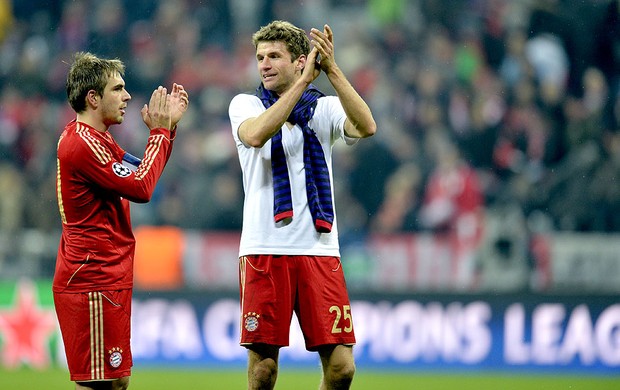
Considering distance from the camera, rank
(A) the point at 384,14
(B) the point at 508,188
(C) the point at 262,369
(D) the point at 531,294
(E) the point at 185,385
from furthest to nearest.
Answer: (A) the point at 384,14 < (B) the point at 508,188 < (D) the point at 531,294 < (E) the point at 185,385 < (C) the point at 262,369

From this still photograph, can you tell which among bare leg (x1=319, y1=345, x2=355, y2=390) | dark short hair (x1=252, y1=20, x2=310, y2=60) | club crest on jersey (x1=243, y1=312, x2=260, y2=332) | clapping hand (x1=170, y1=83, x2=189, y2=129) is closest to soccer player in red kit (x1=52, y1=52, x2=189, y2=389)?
clapping hand (x1=170, y1=83, x2=189, y2=129)

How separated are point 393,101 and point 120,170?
283 inches

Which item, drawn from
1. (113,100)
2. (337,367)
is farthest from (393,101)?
(113,100)

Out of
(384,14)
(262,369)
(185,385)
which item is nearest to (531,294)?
(185,385)

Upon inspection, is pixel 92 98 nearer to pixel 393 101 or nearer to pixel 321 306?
pixel 321 306

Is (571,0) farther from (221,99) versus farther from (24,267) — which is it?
(24,267)

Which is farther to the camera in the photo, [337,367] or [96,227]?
[337,367]

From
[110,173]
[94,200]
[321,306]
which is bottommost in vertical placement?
[321,306]

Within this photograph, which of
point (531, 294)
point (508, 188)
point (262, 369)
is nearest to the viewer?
point (262, 369)

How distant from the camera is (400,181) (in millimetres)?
11094

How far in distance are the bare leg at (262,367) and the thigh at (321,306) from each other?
188 mm

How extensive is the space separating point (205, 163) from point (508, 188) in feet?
10.6

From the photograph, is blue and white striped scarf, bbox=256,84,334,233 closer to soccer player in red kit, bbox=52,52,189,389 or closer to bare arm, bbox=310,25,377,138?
bare arm, bbox=310,25,377,138

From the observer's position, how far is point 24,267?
10.2 metres
